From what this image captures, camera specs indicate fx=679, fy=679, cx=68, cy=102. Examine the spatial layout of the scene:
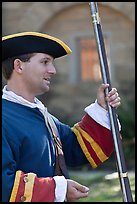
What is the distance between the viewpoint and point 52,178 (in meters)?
3.11

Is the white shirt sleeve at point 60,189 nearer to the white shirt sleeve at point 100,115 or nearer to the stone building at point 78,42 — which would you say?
the white shirt sleeve at point 100,115

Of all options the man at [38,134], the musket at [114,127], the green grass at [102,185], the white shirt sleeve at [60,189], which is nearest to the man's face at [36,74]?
the man at [38,134]

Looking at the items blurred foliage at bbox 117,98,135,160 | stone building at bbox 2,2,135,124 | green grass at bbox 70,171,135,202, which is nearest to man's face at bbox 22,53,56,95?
green grass at bbox 70,171,135,202

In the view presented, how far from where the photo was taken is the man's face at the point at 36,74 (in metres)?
3.25

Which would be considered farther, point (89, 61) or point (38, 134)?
point (89, 61)

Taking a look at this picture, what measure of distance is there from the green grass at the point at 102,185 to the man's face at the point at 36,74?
130 inches

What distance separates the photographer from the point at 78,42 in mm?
10391

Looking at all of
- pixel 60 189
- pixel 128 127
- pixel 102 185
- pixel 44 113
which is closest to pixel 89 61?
pixel 128 127

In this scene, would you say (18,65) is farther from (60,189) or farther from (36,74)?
(60,189)

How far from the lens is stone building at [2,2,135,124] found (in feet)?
33.5

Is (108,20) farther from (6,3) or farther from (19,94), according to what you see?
(19,94)

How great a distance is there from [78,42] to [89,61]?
0.36 meters

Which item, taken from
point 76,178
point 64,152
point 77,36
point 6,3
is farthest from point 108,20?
point 64,152

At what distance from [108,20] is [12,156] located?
24.2 feet
